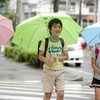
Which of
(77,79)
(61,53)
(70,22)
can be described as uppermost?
(70,22)

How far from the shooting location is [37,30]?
5496mm

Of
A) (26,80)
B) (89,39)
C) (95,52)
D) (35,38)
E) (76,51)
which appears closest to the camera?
(95,52)

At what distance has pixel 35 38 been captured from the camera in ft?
18.2

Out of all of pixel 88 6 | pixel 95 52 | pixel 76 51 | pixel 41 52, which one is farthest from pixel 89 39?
pixel 88 6

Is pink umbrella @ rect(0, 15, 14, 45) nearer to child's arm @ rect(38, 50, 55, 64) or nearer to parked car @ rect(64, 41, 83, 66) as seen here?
child's arm @ rect(38, 50, 55, 64)

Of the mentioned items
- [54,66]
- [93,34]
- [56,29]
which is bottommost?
[54,66]

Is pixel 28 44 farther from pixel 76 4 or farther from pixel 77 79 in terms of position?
pixel 76 4

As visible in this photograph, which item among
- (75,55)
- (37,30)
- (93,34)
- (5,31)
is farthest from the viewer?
(75,55)

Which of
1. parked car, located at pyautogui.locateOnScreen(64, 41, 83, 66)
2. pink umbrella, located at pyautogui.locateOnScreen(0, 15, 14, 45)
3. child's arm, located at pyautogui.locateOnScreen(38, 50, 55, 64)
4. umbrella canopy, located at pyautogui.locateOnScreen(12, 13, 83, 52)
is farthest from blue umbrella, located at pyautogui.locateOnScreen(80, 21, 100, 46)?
parked car, located at pyautogui.locateOnScreen(64, 41, 83, 66)

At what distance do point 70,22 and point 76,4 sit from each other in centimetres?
5250

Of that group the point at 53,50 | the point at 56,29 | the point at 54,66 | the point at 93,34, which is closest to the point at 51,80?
the point at 54,66

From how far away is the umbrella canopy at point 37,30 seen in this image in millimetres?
5377

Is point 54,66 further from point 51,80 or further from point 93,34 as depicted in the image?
point 93,34

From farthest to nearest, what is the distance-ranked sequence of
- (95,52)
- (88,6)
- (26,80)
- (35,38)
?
1. (88,6)
2. (26,80)
3. (35,38)
4. (95,52)
